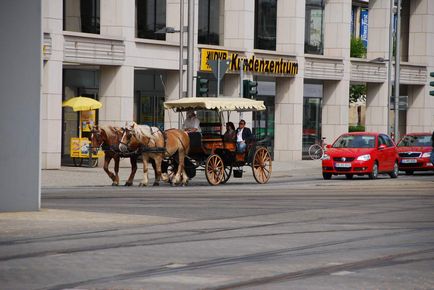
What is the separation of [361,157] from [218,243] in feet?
74.7

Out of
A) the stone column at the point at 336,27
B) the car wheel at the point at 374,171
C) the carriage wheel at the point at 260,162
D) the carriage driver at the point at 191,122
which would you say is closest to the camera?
the carriage driver at the point at 191,122

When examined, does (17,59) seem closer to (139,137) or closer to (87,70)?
(139,137)

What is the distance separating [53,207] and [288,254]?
8.41 meters

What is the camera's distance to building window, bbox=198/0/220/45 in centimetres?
4831

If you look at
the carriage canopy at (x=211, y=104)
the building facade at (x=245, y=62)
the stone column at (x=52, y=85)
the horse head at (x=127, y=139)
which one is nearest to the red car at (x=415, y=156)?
the building facade at (x=245, y=62)

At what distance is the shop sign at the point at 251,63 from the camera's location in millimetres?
46875

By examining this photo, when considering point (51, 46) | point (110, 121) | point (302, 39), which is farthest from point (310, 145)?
point (51, 46)

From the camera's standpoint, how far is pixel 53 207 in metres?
21.0

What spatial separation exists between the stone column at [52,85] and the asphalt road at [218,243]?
48.3 ft

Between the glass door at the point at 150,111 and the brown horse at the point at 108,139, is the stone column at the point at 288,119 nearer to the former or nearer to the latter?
the glass door at the point at 150,111

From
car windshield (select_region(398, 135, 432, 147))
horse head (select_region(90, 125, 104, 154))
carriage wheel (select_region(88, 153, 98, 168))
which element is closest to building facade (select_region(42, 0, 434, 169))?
carriage wheel (select_region(88, 153, 98, 168))

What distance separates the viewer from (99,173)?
38.4 metres

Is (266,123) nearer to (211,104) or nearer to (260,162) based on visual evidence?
(260,162)

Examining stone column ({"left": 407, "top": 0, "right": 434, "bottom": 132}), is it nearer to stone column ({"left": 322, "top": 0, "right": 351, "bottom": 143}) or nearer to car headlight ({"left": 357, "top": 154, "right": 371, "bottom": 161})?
stone column ({"left": 322, "top": 0, "right": 351, "bottom": 143})
